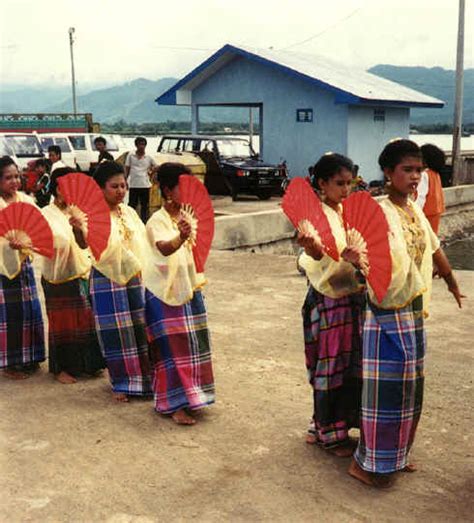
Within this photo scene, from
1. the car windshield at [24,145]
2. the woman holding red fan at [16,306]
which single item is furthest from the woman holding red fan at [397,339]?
the car windshield at [24,145]

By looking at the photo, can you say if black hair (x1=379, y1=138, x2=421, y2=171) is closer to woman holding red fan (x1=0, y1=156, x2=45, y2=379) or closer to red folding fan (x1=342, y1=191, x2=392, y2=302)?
red folding fan (x1=342, y1=191, x2=392, y2=302)

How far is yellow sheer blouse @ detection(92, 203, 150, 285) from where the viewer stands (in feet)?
14.5

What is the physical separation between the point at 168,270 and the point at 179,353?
0.49 metres

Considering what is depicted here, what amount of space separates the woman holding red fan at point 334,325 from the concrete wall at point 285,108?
15541 millimetres

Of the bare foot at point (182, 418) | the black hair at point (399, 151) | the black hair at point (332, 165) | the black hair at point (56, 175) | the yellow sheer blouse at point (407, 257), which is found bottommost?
the bare foot at point (182, 418)

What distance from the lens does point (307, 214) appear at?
3.40 m

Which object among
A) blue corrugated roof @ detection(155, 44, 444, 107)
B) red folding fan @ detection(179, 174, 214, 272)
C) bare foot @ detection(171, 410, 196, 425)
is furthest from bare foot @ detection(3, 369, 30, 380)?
blue corrugated roof @ detection(155, 44, 444, 107)

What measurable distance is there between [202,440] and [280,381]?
44.7 inches

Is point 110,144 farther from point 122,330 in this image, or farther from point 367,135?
point 122,330

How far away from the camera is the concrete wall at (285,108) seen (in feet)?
62.3

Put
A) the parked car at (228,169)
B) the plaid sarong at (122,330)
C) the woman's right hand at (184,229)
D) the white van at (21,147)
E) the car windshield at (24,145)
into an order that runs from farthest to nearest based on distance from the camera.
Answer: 1. the car windshield at (24,145)
2. the white van at (21,147)
3. the parked car at (228,169)
4. the plaid sarong at (122,330)
5. the woman's right hand at (184,229)

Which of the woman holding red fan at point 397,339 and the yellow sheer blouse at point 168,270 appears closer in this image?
the woman holding red fan at point 397,339

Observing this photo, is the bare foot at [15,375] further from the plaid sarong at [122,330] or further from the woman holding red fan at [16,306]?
the plaid sarong at [122,330]

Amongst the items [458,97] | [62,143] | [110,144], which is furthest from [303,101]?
[62,143]
